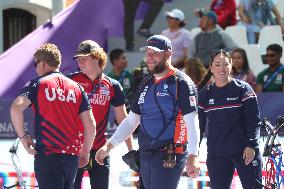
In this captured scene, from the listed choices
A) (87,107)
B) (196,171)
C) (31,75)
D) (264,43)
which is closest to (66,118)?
Answer: (87,107)

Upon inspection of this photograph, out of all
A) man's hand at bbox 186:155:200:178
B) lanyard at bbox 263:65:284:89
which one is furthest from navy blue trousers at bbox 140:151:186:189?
lanyard at bbox 263:65:284:89

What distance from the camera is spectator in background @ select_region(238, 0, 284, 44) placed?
14445mm

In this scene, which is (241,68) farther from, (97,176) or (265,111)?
(97,176)

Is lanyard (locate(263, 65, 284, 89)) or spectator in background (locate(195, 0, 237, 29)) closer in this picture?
lanyard (locate(263, 65, 284, 89))

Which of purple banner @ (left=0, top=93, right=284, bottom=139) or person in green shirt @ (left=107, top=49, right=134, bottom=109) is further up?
person in green shirt @ (left=107, top=49, right=134, bottom=109)

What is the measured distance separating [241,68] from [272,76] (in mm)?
501

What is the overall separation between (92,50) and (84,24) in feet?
22.7

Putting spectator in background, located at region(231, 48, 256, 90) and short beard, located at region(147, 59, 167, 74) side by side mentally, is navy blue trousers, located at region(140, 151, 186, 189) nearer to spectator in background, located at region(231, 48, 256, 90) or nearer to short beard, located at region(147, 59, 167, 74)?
short beard, located at region(147, 59, 167, 74)

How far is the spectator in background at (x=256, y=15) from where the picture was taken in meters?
14.4

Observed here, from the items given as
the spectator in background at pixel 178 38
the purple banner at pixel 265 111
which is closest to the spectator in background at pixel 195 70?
the purple banner at pixel 265 111

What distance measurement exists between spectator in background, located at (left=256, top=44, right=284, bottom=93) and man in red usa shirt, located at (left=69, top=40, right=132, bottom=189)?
397 centimetres

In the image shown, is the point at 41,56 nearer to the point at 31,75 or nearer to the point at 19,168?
the point at 19,168

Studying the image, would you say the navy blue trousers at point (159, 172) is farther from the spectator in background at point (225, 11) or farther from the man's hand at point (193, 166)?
the spectator in background at point (225, 11)

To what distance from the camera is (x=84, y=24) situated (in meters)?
14.8
